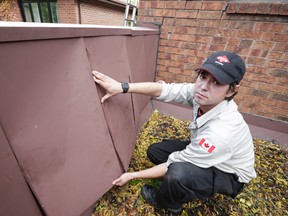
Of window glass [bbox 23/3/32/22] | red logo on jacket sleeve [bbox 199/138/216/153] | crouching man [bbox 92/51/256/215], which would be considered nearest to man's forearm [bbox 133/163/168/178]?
crouching man [bbox 92/51/256/215]

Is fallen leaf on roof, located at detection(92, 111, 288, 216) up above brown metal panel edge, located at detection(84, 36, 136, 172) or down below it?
below

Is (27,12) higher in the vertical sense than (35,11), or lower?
lower

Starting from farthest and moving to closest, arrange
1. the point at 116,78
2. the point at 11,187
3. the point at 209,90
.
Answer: the point at 116,78 < the point at 209,90 < the point at 11,187

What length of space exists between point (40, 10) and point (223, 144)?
13.7m

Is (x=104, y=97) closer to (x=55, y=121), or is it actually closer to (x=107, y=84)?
(x=107, y=84)

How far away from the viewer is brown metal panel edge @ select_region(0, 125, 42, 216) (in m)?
0.78

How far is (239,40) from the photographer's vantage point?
2686 mm

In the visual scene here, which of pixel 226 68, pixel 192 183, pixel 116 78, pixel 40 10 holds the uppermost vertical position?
pixel 226 68

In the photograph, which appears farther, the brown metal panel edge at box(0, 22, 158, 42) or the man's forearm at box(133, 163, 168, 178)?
the man's forearm at box(133, 163, 168, 178)

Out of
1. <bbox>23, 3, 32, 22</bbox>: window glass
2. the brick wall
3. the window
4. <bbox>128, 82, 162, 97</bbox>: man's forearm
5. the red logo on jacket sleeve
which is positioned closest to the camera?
the red logo on jacket sleeve

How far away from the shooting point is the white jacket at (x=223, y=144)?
1258mm

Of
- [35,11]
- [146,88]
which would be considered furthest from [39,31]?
[35,11]

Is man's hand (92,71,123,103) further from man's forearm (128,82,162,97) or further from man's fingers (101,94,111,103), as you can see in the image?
man's forearm (128,82,162,97)

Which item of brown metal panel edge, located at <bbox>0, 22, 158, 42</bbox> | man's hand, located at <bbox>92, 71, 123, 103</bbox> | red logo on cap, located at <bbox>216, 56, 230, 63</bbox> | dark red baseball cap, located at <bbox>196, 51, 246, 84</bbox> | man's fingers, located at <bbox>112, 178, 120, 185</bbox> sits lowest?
man's fingers, located at <bbox>112, 178, 120, 185</bbox>
